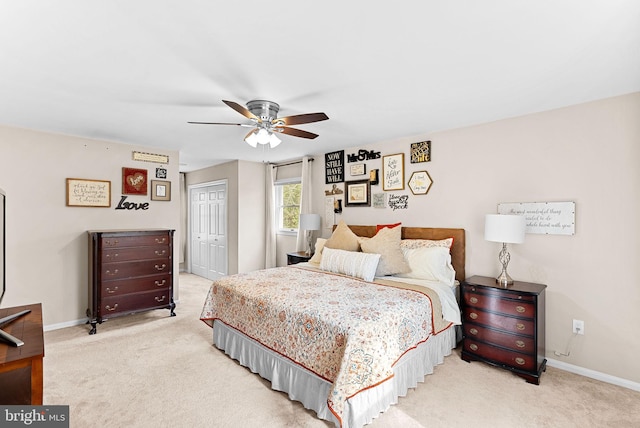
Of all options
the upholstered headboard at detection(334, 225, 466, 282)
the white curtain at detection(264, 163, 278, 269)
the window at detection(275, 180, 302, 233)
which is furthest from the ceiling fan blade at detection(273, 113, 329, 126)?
the white curtain at detection(264, 163, 278, 269)

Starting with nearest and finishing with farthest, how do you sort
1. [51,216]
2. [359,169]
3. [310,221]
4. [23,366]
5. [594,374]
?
[23,366], [594,374], [51,216], [359,169], [310,221]

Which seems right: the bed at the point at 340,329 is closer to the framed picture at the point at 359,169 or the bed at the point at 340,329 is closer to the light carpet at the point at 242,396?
the light carpet at the point at 242,396

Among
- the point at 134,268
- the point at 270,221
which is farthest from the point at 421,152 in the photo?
the point at 134,268

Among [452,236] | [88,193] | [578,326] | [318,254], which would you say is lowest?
[578,326]

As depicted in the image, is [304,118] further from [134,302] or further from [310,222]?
[134,302]

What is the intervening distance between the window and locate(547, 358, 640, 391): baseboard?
401 cm

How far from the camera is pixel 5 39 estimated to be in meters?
1.83

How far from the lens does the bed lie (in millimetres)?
2041

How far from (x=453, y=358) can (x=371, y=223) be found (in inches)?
78.2

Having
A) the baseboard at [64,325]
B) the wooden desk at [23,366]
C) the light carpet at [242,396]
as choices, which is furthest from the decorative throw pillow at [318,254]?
the baseboard at [64,325]

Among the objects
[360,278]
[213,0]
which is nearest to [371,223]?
[360,278]

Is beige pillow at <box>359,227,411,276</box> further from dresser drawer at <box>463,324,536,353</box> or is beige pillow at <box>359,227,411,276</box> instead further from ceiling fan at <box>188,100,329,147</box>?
ceiling fan at <box>188,100,329,147</box>

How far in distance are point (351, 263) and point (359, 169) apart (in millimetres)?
1696

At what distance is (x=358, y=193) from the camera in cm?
466
